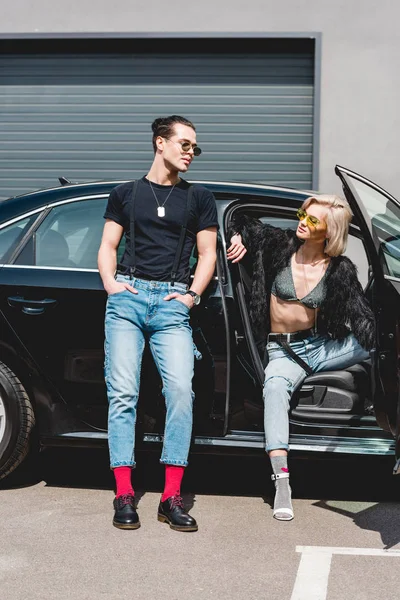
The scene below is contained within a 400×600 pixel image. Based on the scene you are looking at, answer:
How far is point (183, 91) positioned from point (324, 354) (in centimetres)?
573

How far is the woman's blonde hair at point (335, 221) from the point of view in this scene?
476 cm

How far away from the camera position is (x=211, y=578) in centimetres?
371

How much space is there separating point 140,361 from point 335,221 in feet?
3.81

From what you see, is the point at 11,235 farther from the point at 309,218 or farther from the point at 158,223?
the point at 309,218

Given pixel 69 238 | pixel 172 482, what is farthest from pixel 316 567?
pixel 69 238

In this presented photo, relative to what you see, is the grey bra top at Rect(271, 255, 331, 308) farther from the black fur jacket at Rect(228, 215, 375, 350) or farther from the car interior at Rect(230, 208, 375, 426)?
the car interior at Rect(230, 208, 375, 426)

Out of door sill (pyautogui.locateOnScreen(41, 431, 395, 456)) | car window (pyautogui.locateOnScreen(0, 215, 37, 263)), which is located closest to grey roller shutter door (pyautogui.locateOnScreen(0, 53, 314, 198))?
car window (pyautogui.locateOnScreen(0, 215, 37, 263))

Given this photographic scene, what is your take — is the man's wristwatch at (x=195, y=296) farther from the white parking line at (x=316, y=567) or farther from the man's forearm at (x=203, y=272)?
the white parking line at (x=316, y=567)

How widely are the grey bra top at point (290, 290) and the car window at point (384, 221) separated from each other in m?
0.36

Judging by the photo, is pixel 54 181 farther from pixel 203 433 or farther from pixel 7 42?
pixel 203 433

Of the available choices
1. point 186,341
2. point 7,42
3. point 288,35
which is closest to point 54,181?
point 7,42

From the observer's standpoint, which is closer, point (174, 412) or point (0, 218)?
point (174, 412)

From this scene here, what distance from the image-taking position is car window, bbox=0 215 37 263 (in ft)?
16.1

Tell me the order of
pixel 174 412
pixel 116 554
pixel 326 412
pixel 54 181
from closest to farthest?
pixel 116 554
pixel 174 412
pixel 326 412
pixel 54 181
